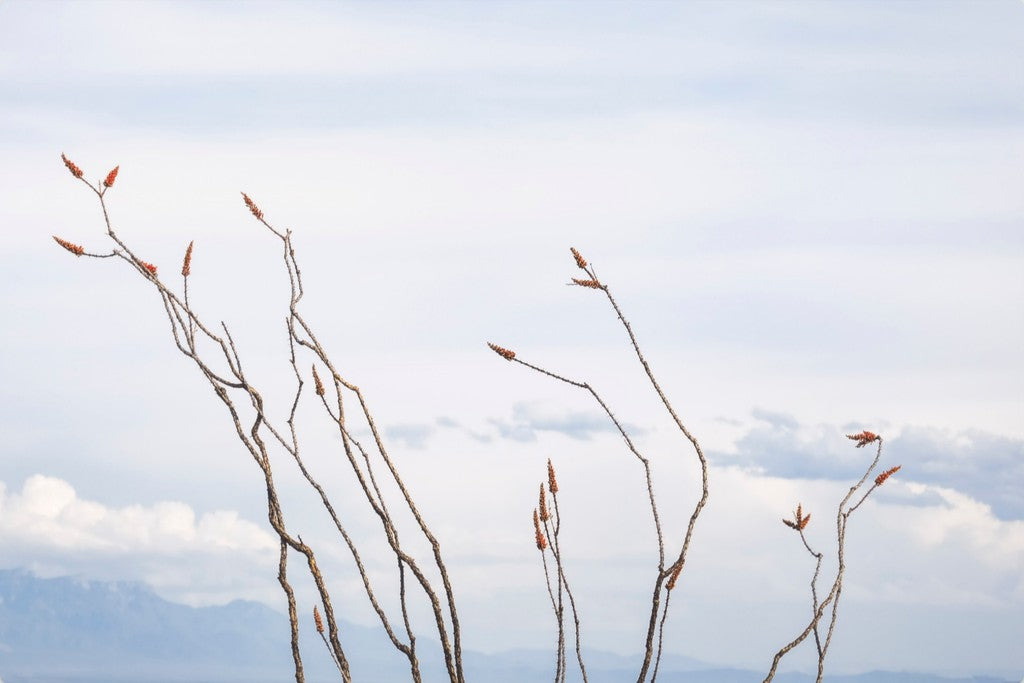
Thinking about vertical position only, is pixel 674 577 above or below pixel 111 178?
below

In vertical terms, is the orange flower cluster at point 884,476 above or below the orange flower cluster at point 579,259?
below

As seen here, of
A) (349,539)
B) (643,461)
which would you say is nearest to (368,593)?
(349,539)

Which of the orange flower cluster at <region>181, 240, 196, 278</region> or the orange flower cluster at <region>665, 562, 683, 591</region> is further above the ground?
the orange flower cluster at <region>181, 240, 196, 278</region>

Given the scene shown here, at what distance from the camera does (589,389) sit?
2486mm

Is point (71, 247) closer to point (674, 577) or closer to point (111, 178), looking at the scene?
point (111, 178)

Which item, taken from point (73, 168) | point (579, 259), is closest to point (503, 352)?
point (579, 259)

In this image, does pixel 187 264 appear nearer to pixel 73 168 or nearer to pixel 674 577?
pixel 73 168

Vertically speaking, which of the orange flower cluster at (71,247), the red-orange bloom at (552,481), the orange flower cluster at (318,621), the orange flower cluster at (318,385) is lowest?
the orange flower cluster at (318,621)

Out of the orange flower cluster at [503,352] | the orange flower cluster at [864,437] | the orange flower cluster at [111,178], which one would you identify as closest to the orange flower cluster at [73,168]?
the orange flower cluster at [111,178]

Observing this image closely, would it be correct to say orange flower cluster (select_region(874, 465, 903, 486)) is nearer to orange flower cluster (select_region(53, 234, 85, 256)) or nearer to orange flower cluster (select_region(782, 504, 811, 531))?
orange flower cluster (select_region(782, 504, 811, 531))

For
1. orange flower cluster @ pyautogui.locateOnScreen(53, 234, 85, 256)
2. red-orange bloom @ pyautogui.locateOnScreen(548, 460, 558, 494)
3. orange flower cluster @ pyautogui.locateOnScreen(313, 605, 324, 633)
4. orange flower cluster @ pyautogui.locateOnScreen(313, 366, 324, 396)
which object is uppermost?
orange flower cluster @ pyautogui.locateOnScreen(53, 234, 85, 256)

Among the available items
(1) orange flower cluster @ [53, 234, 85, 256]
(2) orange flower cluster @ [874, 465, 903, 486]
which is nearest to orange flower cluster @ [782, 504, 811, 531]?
(2) orange flower cluster @ [874, 465, 903, 486]

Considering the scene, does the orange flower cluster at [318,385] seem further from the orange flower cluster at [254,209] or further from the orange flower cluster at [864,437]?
the orange flower cluster at [864,437]

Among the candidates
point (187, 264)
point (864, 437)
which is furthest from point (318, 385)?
point (864, 437)
